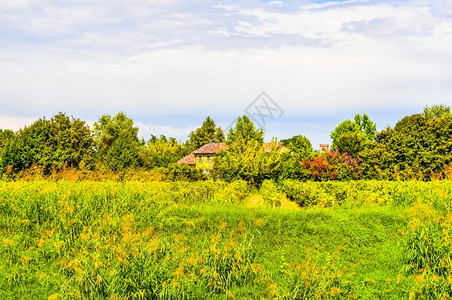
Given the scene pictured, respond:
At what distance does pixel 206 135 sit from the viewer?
186 ft

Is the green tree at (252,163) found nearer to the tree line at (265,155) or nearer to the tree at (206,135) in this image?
the tree line at (265,155)

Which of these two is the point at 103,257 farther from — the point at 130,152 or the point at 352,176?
the point at 130,152

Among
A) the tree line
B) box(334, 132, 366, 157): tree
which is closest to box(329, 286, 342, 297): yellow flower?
the tree line

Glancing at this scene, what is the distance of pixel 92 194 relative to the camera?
1029cm

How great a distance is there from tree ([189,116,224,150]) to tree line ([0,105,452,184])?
13132 mm

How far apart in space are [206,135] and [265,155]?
3770cm

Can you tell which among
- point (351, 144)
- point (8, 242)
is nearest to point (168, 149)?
point (351, 144)

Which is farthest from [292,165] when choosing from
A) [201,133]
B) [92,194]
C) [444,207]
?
[201,133]

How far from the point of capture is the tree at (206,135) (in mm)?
56812

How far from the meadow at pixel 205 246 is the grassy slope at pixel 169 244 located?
0.03m

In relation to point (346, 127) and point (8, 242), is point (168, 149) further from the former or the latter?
point (8, 242)

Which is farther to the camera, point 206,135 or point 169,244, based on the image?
point 206,135

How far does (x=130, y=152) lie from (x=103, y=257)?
82.0 ft

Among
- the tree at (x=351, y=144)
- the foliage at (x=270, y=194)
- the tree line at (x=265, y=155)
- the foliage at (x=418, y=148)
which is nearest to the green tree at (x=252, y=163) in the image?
the tree line at (x=265, y=155)
